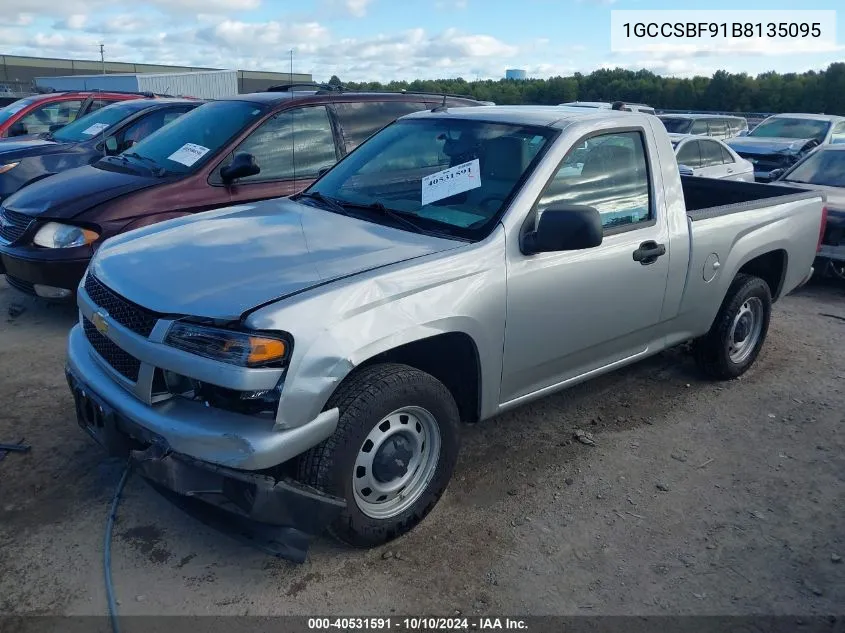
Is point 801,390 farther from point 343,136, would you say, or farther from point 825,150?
point 825,150

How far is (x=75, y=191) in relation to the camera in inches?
220

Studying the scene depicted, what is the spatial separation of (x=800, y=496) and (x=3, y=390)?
4750 mm

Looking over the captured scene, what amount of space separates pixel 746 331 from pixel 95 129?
26.2 ft

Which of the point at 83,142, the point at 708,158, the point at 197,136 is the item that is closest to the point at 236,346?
the point at 197,136

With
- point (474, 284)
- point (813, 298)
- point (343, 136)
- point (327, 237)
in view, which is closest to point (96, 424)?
point (327, 237)

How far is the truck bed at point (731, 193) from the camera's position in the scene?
5322 millimetres

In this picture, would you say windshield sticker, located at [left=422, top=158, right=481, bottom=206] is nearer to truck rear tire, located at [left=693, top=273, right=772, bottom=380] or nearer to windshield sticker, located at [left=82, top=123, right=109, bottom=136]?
truck rear tire, located at [left=693, top=273, right=772, bottom=380]

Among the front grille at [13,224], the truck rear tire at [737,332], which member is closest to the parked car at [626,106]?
the truck rear tire at [737,332]

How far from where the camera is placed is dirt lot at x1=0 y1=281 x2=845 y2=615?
114 inches

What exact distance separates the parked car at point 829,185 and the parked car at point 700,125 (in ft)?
20.3

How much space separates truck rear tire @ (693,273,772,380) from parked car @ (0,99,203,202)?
6013 millimetres

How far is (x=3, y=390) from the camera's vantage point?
457cm

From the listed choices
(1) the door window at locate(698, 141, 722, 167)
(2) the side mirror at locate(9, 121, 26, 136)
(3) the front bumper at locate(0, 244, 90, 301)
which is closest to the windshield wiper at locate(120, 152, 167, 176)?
(3) the front bumper at locate(0, 244, 90, 301)

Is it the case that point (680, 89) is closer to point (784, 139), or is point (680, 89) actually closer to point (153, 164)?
point (784, 139)
